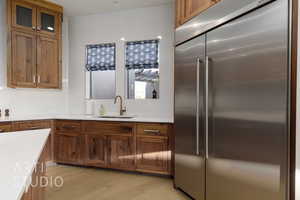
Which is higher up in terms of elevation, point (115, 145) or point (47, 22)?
point (47, 22)

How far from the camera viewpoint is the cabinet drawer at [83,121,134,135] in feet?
11.7

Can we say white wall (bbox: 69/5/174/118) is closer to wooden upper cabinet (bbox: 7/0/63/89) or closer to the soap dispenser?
the soap dispenser

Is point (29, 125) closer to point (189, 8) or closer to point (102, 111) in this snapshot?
point (102, 111)

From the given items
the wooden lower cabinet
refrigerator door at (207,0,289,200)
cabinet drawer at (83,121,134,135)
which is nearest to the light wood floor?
the wooden lower cabinet

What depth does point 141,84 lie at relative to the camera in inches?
170

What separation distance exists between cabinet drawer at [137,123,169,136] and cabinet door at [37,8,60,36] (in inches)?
86.8

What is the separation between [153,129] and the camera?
3428mm

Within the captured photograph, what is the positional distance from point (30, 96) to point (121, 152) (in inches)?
75.3

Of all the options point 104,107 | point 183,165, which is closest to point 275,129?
point 183,165

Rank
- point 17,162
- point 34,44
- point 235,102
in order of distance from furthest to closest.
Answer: point 34,44, point 235,102, point 17,162

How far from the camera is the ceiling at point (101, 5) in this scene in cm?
389

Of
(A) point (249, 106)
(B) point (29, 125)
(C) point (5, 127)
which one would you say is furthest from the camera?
(B) point (29, 125)

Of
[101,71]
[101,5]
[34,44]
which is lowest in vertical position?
[101,71]

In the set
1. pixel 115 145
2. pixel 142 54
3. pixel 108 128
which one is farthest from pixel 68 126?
pixel 142 54
